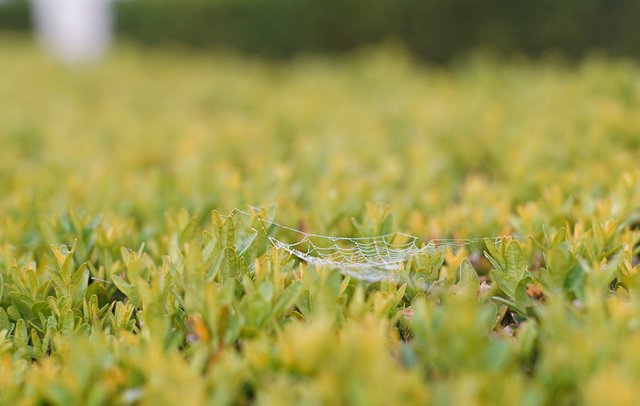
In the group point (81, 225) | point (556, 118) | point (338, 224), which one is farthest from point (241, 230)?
point (556, 118)

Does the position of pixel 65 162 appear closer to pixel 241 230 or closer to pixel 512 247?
pixel 241 230

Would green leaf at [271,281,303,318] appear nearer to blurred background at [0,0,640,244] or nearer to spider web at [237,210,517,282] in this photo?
spider web at [237,210,517,282]

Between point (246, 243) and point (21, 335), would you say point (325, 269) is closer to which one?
point (246, 243)

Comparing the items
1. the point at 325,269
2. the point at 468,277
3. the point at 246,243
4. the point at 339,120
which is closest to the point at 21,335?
the point at 246,243

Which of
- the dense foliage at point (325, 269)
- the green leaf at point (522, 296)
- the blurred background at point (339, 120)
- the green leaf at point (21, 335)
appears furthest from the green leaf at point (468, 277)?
the green leaf at point (21, 335)

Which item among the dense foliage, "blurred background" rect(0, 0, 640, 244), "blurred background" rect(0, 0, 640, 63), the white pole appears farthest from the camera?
the white pole

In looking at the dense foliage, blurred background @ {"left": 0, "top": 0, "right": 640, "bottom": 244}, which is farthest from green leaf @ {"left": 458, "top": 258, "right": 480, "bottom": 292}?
blurred background @ {"left": 0, "top": 0, "right": 640, "bottom": 244}
